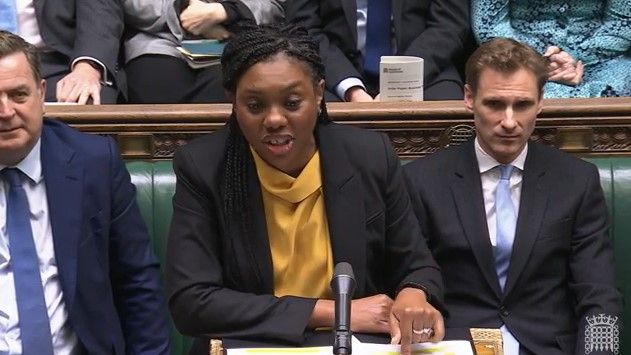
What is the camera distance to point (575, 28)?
3814 millimetres

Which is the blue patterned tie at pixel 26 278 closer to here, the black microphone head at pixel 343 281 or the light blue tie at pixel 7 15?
the black microphone head at pixel 343 281

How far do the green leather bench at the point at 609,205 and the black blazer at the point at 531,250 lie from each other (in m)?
0.30

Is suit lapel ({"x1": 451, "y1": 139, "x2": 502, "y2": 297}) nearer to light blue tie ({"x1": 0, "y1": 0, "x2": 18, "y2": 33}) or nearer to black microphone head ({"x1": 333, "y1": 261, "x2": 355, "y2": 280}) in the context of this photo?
black microphone head ({"x1": 333, "y1": 261, "x2": 355, "y2": 280})

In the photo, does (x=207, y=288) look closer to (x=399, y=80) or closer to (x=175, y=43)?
(x=399, y=80)

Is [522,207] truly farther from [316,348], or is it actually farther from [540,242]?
[316,348]

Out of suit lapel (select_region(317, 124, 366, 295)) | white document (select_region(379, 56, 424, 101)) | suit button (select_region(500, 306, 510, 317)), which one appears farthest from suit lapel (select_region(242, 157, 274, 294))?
white document (select_region(379, 56, 424, 101))

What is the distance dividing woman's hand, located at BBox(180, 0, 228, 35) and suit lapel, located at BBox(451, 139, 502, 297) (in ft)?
3.47

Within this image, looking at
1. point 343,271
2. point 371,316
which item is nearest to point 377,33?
point 371,316

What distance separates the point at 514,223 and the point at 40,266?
3.58 feet

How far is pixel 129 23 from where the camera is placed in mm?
3900

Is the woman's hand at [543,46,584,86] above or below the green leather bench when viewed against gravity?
above

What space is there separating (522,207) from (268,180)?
68 cm

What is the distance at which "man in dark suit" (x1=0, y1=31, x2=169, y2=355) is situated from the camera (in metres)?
2.62

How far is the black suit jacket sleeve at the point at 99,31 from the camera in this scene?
3699 mm
